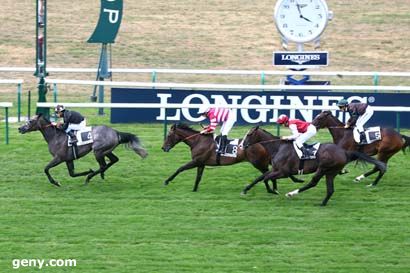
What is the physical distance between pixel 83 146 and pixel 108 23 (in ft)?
20.7

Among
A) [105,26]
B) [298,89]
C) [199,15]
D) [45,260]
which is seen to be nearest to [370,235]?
[45,260]

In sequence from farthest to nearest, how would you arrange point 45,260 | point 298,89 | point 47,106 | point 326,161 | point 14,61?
1. point 14,61
2. point 298,89
3. point 47,106
4. point 326,161
5. point 45,260

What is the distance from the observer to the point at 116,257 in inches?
538

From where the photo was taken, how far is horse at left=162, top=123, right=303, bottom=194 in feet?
54.4

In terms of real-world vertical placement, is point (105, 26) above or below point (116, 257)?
above

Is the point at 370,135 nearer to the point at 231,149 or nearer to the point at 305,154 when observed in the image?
the point at 305,154

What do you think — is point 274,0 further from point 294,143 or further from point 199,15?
point 294,143

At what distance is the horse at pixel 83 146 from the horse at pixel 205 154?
57 cm

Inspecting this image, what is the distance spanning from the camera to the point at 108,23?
75.1ft

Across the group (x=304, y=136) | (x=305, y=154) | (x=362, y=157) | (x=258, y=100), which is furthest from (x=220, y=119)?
(x=258, y=100)

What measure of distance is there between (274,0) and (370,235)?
→ 20763 mm

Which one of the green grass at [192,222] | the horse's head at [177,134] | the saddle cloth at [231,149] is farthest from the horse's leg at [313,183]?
the horse's head at [177,134]

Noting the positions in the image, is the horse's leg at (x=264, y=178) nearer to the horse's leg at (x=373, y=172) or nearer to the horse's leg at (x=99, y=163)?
the horse's leg at (x=373, y=172)

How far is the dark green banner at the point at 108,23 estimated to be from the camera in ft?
74.7
